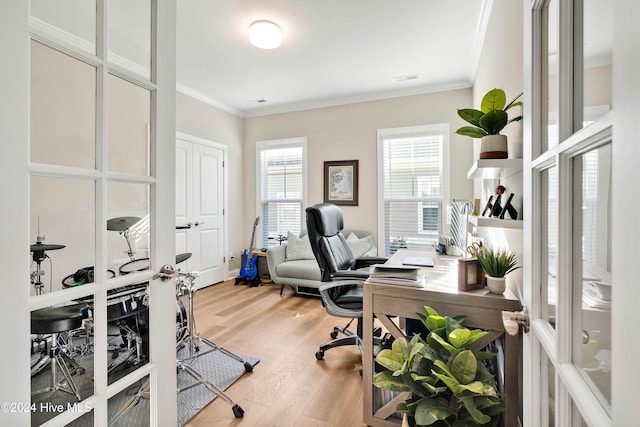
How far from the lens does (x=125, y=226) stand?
0.96 m

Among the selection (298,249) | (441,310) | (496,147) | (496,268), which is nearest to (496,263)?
(496,268)

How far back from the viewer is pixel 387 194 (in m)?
4.16

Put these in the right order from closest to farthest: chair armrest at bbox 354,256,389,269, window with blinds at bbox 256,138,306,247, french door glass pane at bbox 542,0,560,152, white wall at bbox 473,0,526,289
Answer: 1. french door glass pane at bbox 542,0,560,152
2. white wall at bbox 473,0,526,289
3. chair armrest at bbox 354,256,389,269
4. window with blinds at bbox 256,138,306,247

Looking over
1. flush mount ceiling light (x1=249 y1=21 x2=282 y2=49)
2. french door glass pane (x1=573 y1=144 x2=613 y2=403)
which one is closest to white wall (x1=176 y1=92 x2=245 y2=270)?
flush mount ceiling light (x1=249 y1=21 x2=282 y2=49)

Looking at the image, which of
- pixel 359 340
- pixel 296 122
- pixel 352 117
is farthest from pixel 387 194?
pixel 359 340

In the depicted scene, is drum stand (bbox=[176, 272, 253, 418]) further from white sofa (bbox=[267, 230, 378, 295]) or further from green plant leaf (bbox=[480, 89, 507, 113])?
green plant leaf (bbox=[480, 89, 507, 113])

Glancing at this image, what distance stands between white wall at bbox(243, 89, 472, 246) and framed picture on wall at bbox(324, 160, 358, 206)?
74mm

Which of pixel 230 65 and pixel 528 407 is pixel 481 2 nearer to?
pixel 230 65

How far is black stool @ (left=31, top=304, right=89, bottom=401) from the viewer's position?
725mm

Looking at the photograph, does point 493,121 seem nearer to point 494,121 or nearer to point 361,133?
point 494,121

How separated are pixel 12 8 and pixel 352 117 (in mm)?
3955

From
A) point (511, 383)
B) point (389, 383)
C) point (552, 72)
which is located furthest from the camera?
point (511, 383)

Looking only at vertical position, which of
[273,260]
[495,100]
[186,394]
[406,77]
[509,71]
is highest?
[406,77]

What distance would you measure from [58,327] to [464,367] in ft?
3.90
